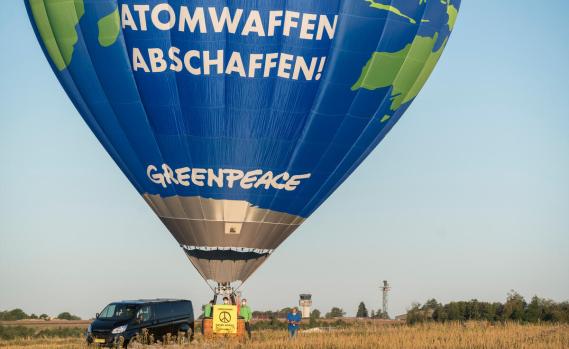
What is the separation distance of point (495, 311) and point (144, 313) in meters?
25.5

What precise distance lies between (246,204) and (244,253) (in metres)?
1.67

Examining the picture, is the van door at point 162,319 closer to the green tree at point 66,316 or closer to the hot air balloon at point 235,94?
the hot air balloon at point 235,94

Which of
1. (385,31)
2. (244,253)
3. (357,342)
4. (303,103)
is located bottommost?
(357,342)

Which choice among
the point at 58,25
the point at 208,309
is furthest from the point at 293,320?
the point at 58,25

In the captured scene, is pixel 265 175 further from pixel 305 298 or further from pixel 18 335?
pixel 305 298

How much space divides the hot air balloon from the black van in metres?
1.75

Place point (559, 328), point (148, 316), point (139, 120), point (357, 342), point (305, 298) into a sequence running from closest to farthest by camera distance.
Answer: point (357, 342), point (148, 316), point (139, 120), point (559, 328), point (305, 298)

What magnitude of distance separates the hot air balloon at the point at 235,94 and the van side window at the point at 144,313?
312cm

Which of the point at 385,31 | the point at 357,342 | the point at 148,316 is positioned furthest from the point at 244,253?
the point at 385,31

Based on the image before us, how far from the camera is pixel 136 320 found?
30.6 m

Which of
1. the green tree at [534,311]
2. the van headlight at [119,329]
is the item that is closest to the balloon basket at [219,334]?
the van headlight at [119,329]

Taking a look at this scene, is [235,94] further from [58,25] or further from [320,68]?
[58,25]

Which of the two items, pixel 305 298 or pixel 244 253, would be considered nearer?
pixel 244 253

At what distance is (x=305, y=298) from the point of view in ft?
240
